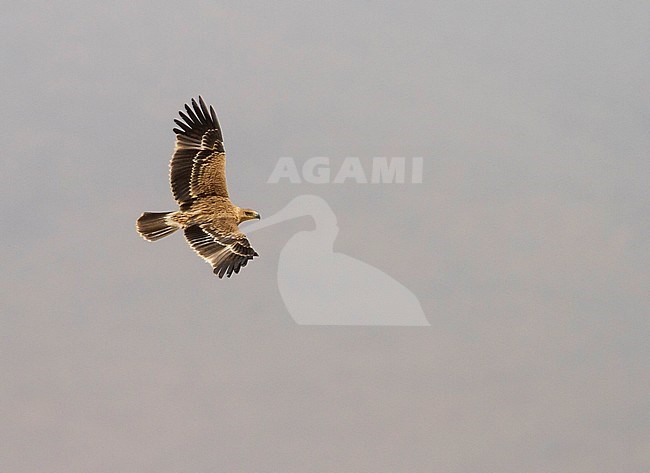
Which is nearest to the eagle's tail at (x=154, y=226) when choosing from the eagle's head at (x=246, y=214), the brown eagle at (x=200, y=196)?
the brown eagle at (x=200, y=196)

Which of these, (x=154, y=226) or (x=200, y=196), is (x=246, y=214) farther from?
(x=154, y=226)

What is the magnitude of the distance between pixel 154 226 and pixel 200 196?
477mm

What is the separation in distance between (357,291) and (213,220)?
796cm

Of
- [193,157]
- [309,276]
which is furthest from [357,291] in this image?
[193,157]

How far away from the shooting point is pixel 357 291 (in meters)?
15.0

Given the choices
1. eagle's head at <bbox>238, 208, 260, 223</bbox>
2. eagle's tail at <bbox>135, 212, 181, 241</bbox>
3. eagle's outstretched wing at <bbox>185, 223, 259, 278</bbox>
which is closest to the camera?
eagle's outstretched wing at <bbox>185, 223, 259, 278</bbox>

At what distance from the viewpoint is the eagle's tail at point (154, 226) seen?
7043 millimetres

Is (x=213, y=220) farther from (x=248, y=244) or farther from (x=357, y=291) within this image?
(x=357, y=291)

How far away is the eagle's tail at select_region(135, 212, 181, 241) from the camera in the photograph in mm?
7043

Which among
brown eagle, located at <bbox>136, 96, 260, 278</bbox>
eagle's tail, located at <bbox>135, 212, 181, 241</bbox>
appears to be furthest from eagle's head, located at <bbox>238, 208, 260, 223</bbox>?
eagle's tail, located at <bbox>135, 212, 181, 241</bbox>

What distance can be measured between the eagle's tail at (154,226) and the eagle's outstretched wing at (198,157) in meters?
0.32

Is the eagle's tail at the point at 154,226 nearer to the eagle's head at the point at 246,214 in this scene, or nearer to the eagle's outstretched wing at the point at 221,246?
the eagle's outstretched wing at the point at 221,246

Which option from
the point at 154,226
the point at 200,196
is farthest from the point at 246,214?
the point at 154,226

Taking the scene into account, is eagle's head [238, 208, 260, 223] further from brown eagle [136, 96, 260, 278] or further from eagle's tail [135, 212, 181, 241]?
eagle's tail [135, 212, 181, 241]
